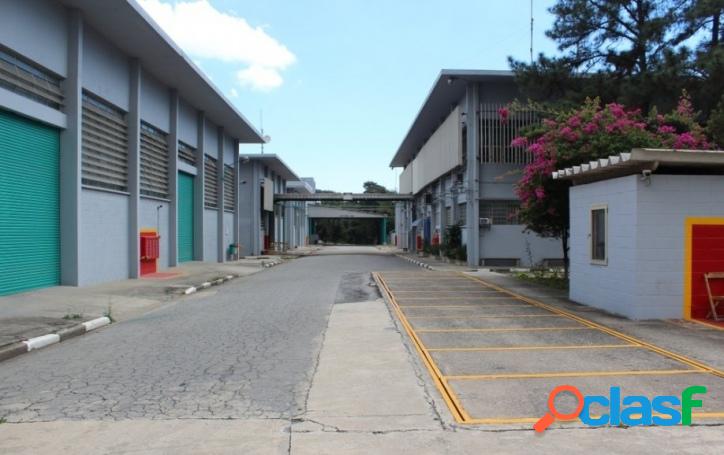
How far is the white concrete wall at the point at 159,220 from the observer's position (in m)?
22.3

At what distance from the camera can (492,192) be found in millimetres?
28531

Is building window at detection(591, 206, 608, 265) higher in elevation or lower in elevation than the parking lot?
higher

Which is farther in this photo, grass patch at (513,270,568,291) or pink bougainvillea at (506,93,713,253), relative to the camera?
grass patch at (513,270,568,291)

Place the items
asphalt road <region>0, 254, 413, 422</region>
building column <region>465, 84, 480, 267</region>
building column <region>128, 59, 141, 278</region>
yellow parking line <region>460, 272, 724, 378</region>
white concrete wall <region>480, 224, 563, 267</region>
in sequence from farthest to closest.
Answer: white concrete wall <region>480, 224, 563, 267</region> < building column <region>465, 84, 480, 267</region> < building column <region>128, 59, 141, 278</region> < yellow parking line <region>460, 272, 724, 378</region> < asphalt road <region>0, 254, 413, 422</region>

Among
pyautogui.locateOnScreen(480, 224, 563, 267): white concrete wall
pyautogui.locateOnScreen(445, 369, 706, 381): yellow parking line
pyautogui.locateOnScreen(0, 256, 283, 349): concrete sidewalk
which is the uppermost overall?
pyautogui.locateOnScreen(480, 224, 563, 267): white concrete wall

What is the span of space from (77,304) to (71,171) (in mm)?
4537

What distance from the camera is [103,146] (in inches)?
723

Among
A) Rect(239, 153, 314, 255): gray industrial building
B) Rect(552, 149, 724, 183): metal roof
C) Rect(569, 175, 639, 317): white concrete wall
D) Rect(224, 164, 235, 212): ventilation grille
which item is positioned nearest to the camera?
Rect(552, 149, 724, 183): metal roof

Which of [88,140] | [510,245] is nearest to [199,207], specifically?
[88,140]

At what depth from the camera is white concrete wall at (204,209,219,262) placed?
101 ft

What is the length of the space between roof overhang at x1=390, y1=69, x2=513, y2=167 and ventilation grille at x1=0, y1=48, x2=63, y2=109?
16703 millimetres

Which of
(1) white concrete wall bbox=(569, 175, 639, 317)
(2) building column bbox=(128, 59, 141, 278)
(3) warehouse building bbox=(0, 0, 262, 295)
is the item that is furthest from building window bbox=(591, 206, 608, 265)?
(2) building column bbox=(128, 59, 141, 278)

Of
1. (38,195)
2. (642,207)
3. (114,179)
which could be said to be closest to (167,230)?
(114,179)

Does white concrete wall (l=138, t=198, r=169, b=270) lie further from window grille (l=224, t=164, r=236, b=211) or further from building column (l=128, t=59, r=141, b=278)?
window grille (l=224, t=164, r=236, b=211)
